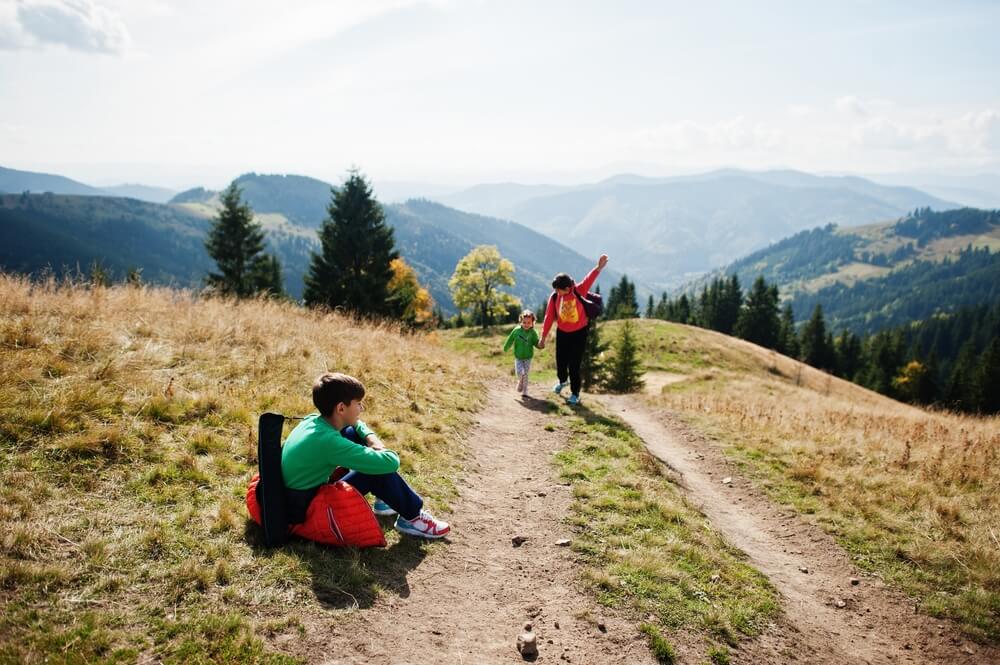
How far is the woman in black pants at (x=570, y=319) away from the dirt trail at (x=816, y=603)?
13.9 ft

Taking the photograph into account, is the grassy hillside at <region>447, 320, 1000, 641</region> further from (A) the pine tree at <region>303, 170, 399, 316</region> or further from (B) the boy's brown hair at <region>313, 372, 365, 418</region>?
(A) the pine tree at <region>303, 170, 399, 316</region>

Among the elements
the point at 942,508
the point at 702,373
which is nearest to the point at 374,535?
the point at 942,508

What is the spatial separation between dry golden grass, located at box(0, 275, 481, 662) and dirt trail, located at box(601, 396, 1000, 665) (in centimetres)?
439

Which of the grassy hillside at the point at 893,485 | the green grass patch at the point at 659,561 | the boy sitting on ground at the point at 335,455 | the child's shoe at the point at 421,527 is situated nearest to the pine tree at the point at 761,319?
the grassy hillside at the point at 893,485

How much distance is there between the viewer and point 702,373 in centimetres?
3086

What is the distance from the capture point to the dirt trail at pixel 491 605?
4.41 metres

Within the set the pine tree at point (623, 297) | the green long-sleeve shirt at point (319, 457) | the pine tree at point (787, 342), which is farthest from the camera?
the pine tree at point (623, 297)

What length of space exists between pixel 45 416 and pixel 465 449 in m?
5.86

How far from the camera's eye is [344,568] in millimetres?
5090

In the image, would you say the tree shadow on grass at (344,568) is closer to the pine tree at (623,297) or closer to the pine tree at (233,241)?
the pine tree at (233,241)

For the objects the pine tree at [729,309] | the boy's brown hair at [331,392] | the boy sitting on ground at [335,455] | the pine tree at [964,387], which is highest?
the boy's brown hair at [331,392]

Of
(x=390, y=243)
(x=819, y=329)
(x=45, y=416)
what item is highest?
(x=390, y=243)

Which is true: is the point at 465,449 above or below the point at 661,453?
above

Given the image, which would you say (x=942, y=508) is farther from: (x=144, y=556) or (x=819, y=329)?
(x=819, y=329)
